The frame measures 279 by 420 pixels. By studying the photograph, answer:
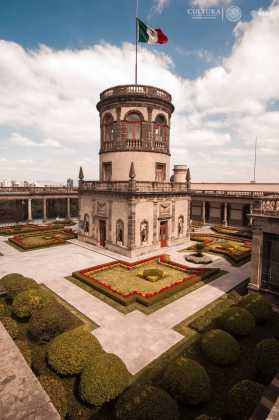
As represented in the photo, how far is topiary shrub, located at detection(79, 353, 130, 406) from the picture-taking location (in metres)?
9.04

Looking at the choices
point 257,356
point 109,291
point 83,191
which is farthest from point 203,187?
point 257,356

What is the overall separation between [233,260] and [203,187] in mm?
39171

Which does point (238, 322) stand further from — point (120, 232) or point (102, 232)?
point (102, 232)

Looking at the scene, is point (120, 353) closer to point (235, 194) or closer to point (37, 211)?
point (235, 194)

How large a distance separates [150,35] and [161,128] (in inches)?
401

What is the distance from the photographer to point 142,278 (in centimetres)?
2200

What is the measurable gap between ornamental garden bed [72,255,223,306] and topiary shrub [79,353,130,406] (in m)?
7.49

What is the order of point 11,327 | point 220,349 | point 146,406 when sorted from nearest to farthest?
point 146,406, point 220,349, point 11,327

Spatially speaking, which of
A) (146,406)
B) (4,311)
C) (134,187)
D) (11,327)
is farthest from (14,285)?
(134,187)

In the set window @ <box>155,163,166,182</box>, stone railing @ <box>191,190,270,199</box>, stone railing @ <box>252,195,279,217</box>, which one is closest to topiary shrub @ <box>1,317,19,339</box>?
stone railing @ <box>252,195,279,217</box>

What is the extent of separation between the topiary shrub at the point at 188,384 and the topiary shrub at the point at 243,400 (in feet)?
3.35

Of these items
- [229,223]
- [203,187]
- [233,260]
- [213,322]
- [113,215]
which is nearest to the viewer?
[213,322]

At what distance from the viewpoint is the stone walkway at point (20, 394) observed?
7.47 m

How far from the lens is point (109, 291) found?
18.8 m
